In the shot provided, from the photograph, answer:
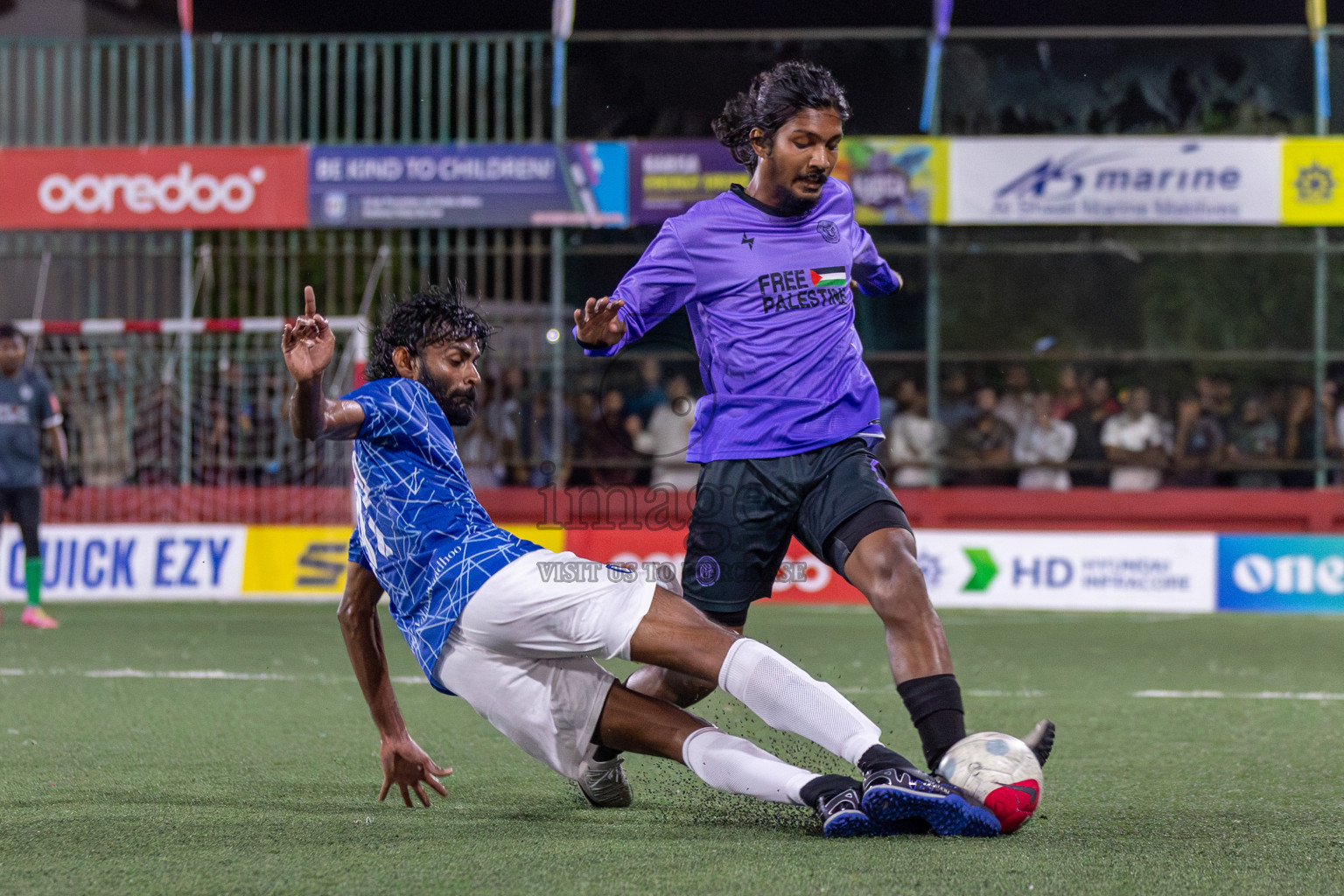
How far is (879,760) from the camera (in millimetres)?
3625

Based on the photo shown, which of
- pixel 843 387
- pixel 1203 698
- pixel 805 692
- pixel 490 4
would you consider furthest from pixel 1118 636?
pixel 490 4

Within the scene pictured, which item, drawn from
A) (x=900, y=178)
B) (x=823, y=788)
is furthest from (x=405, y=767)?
(x=900, y=178)

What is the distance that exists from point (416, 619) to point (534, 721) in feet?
1.33

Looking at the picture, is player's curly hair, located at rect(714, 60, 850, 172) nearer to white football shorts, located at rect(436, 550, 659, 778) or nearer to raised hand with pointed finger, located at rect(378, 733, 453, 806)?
white football shorts, located at rect(436, 550, 659, 778)

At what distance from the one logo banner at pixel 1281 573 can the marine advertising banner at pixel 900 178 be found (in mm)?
4078

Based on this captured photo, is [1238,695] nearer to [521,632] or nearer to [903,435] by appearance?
[521,632]

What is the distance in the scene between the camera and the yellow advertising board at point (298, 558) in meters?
13.3

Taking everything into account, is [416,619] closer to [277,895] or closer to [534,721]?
[534,721]

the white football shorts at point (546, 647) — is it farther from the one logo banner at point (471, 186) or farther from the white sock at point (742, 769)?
the one logo banner at point (471, 186)

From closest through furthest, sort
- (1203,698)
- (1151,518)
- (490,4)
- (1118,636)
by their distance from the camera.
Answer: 1. (1203,698)
2. (1118,636)
3. (1151,518)
4. (490,4)

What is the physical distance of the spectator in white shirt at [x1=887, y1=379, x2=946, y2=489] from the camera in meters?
14.5

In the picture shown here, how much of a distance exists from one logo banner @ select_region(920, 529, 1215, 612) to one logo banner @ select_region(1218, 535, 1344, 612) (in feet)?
0.49

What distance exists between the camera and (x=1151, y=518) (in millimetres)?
14156

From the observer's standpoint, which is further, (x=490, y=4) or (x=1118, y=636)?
(x=490, y=4)
